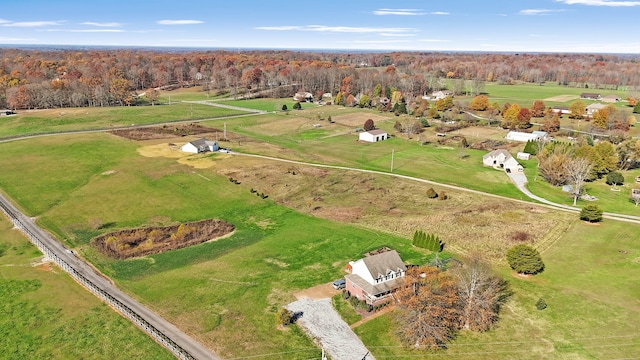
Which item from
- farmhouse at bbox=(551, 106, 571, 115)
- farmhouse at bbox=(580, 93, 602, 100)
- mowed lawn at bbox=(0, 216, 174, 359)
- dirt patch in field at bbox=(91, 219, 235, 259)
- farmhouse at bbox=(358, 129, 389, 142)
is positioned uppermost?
farmhouse at bbox=(580, 93, 602, 100)

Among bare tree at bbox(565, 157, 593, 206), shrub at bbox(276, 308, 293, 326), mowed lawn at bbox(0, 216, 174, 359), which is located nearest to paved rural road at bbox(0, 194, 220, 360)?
mowed lawn at bbox(0, 216, 174, 359)

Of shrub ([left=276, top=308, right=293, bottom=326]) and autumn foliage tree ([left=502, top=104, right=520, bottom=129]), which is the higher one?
autumn foliage tree ([left=502, top=104, right=520, bottom=129])

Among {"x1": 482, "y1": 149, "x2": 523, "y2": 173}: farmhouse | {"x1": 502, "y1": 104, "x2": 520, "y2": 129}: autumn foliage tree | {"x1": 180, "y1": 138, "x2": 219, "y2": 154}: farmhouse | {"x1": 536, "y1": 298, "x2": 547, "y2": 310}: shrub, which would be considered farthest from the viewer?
{"x1": 502, "y1": 104, "x2": 520, "y2": 129}: autumn foliage tree

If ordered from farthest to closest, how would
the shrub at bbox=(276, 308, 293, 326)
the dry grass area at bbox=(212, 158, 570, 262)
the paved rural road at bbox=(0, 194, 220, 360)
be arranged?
the dry grass area at bbox=(212, 158, 570, 262), the shrub at bbox=(276, 308, 293, 326), the paved rural road at bbox=(0, 194, 220, 360)

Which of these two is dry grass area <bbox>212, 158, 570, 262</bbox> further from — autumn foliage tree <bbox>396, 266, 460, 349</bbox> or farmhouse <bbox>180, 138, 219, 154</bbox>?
autumn foliage tree <bbox>396, 266, 460, 349</bbox>

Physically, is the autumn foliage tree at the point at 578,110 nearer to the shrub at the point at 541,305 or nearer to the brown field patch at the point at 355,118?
the brown field patch at the point at 355,118

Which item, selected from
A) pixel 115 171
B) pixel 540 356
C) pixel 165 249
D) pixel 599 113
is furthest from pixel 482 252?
pixel 599 113
